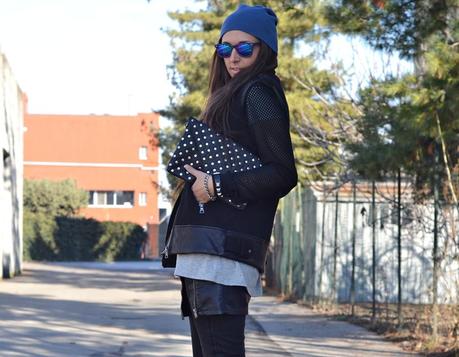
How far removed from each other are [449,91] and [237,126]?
5.02 m

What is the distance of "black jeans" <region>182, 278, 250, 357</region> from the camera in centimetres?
344

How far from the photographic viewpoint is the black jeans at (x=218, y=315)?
11.3 feet

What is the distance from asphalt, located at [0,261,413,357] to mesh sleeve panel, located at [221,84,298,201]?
6.71 meters

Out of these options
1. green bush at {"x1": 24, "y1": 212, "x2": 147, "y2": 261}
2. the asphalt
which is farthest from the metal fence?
green bush at {"x1": 24, "y1": 212, "x2": 147, "y2": 261}

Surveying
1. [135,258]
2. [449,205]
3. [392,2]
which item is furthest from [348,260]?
[135,258]

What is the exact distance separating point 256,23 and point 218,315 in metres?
1.00

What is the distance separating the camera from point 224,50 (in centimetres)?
367

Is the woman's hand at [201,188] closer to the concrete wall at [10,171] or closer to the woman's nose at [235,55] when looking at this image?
the woman's nose at [235,55]

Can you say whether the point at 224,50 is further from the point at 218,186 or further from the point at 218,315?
the point at 218,315

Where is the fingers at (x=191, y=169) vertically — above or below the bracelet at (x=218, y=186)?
above

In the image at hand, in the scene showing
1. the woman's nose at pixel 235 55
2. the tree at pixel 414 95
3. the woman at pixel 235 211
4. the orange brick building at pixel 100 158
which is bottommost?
the woman at pixel 235 211

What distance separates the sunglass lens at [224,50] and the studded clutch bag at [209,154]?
276mm

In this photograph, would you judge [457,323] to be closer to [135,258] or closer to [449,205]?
[449,205]

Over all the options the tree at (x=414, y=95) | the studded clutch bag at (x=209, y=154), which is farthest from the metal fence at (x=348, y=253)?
the studded clutch bag at (x=209, y=154)
